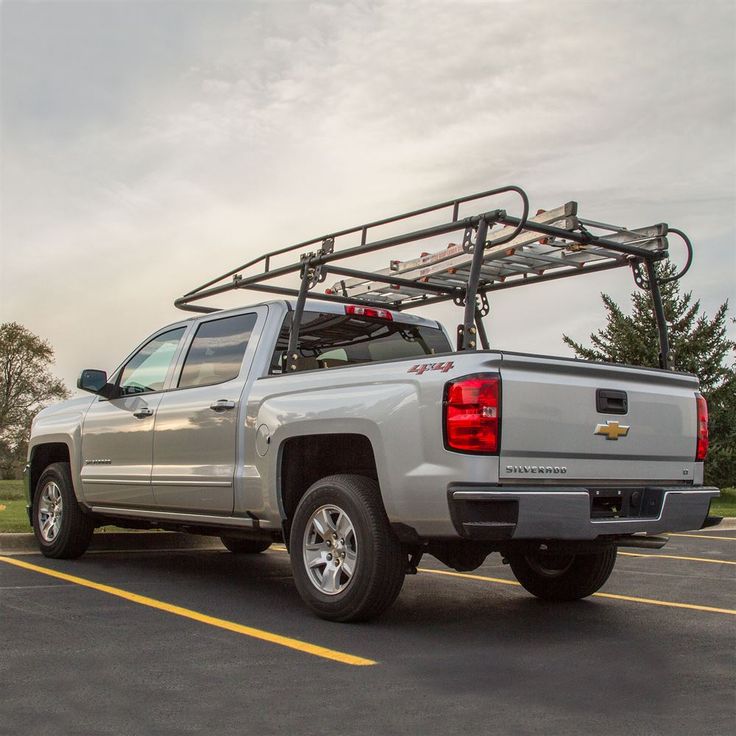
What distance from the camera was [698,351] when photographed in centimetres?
2805

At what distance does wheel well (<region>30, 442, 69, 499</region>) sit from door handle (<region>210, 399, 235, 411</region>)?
2.87 metres

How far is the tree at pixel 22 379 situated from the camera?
170ft

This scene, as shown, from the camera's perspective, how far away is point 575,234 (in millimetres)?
5914

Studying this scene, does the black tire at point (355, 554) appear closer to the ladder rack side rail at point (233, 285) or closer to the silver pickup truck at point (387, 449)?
the silver pickup truck at point (387, 449)

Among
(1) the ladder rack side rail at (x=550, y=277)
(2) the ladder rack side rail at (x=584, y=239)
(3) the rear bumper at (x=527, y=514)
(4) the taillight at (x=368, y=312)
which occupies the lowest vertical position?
(3) the rear bumper at (x=527, y=514)

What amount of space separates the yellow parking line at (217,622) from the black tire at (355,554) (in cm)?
43

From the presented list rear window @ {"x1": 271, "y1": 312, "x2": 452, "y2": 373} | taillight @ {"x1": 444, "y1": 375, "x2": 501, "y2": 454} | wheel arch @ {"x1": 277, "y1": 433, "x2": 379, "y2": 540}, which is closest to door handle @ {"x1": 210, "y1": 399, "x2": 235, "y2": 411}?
rear window @ {"x1": 271, "y1": 312, "x2": 452, "y2": 373}

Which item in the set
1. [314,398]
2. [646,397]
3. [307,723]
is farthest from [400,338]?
[307,723]

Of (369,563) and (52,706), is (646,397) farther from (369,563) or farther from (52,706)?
(52,706)

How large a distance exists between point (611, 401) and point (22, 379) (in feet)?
170

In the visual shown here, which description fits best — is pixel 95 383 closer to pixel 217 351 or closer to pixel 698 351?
pixel 217 351

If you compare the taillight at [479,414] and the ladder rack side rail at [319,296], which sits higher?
the ladder rack side rail at [319,296]

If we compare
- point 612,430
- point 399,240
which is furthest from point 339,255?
point 612,430

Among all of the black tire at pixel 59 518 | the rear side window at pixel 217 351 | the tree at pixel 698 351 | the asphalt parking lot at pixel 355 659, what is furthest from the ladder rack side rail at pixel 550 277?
the tree at pixel 698 351
